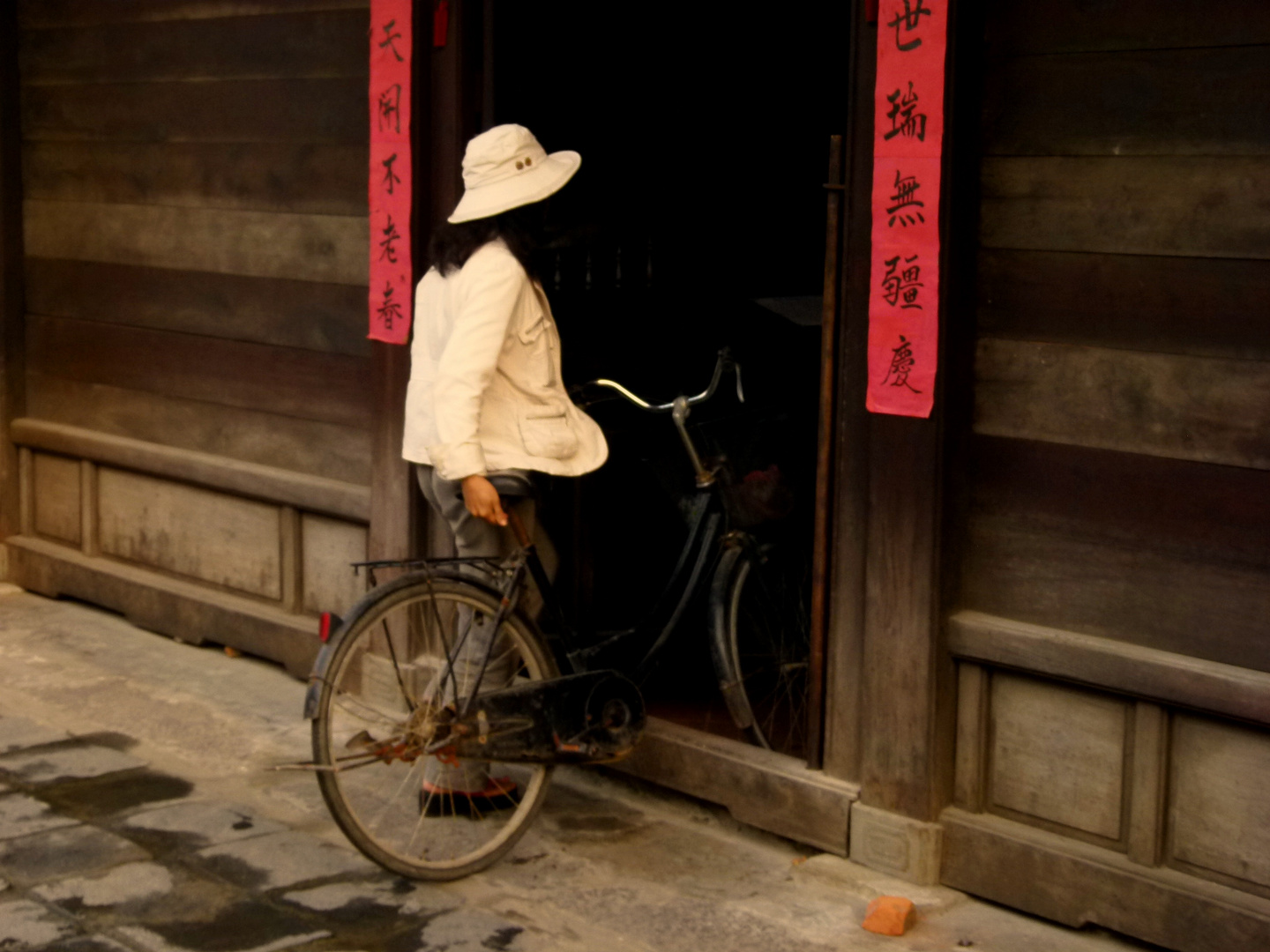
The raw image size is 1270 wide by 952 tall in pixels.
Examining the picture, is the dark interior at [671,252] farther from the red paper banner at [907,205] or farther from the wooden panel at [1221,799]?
A: the wooden panel at [1221,799]

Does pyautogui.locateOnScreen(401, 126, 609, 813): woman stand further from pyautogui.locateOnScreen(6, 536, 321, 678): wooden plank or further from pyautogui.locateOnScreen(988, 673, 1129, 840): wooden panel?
pyautogui.locateOnScreen(6, 536, 321, 678): wooden plank

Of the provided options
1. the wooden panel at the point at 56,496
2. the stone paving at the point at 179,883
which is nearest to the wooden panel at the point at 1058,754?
the stone paving at the point at 179,883

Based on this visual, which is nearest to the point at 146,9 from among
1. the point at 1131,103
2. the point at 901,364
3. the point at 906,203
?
the point at 906,203

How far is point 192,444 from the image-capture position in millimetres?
8008

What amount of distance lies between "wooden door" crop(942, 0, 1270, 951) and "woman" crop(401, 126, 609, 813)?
1331mm

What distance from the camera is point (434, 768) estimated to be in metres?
5.72

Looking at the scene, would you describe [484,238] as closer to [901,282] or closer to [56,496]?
[901,282]

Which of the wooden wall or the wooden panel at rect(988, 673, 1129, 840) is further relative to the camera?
the wooden wall

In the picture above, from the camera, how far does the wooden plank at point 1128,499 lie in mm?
4480

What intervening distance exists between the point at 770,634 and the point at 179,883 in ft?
7.27

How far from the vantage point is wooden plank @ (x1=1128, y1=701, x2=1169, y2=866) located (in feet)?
15.4

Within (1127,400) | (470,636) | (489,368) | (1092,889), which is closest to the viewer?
(1127,400)

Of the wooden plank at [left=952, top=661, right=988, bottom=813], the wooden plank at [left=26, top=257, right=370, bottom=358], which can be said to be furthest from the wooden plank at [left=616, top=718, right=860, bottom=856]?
the wooden plank at [left=26, top=257, right=370, bottom=358]

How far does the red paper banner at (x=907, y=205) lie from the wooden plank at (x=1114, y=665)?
26.2 inches
